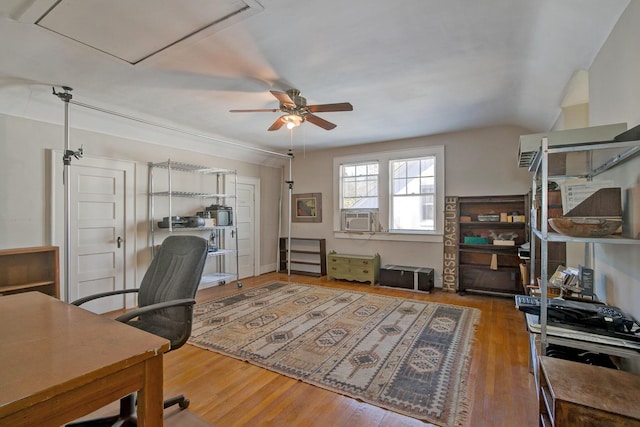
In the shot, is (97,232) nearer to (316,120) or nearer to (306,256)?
(316,120)

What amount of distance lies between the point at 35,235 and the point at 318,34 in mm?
3622

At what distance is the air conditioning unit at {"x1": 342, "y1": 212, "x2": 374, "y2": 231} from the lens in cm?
555

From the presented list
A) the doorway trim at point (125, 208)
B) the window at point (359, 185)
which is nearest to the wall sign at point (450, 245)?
the window at point (359, 185)

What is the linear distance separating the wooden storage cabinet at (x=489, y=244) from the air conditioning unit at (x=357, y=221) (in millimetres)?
1560

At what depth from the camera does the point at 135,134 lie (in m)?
4.02

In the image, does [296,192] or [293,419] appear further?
[296,192]

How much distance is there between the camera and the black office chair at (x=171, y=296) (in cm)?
166

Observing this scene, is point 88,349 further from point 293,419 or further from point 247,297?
point 247,297

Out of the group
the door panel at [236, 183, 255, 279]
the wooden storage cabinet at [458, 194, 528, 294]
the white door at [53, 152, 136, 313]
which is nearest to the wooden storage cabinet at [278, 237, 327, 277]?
the door panel at [236, 183, 255, 279]

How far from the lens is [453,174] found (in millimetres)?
4852

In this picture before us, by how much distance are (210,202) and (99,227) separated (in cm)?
173

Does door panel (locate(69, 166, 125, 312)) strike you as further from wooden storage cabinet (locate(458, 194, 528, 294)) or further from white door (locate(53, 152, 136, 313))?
wooden storage cabinet (locate(458, 194, 528, 294))

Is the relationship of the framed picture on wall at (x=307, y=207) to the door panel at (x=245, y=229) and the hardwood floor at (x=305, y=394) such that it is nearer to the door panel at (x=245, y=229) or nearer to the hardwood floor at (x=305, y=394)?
the door panel at (x=245, y=229)

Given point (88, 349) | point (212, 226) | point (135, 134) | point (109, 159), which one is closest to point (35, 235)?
point (109, 159)
